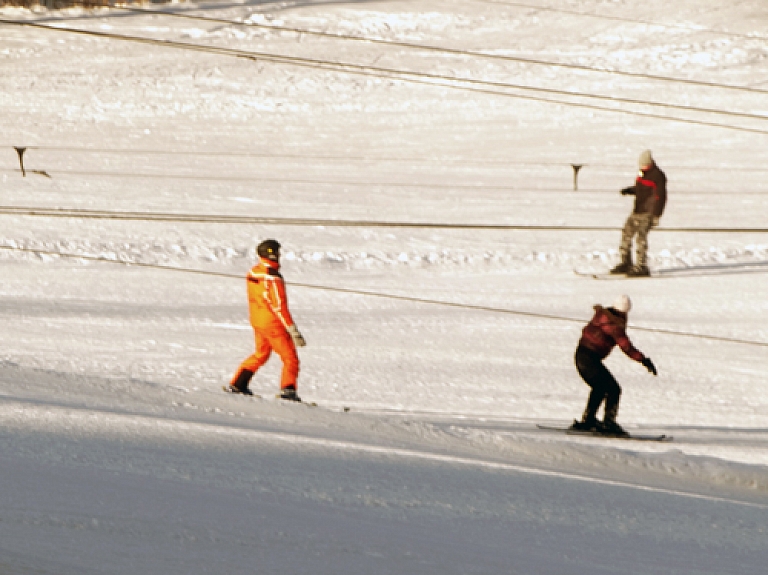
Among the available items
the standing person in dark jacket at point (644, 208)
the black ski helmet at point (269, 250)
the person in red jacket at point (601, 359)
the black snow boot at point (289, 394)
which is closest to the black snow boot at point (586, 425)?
the person in red jacket at point (601, 359)

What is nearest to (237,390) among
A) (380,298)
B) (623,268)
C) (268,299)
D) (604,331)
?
(268,299)

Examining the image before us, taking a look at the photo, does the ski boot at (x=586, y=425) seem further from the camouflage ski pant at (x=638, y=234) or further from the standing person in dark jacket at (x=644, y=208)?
the camouflage ski pant at (x=638, y=234)

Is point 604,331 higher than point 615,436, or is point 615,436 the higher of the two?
point 604,331

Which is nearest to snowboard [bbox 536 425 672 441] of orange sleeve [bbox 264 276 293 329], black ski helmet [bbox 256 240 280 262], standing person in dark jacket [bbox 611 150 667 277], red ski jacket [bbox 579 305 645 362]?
red ski jacket [bbox 579 305 645 362]

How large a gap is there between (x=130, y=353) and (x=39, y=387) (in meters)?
3.42

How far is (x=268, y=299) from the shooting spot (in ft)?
31.1

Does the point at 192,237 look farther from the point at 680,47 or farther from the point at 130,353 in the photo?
the point at 680,47

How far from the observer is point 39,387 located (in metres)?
8.67

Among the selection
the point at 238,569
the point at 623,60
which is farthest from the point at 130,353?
the point at 623,60

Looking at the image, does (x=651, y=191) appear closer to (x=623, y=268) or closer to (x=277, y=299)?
(x=623, y=268)

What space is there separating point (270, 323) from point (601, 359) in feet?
9.05

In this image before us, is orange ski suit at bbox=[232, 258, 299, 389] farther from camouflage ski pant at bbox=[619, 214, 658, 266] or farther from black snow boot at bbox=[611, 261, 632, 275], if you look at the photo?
black snow boot at bbox=[611, 261, 632, 275]

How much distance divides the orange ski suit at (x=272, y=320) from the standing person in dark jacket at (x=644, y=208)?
815 cm

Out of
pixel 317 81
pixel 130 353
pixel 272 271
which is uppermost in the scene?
pixel 317 81
